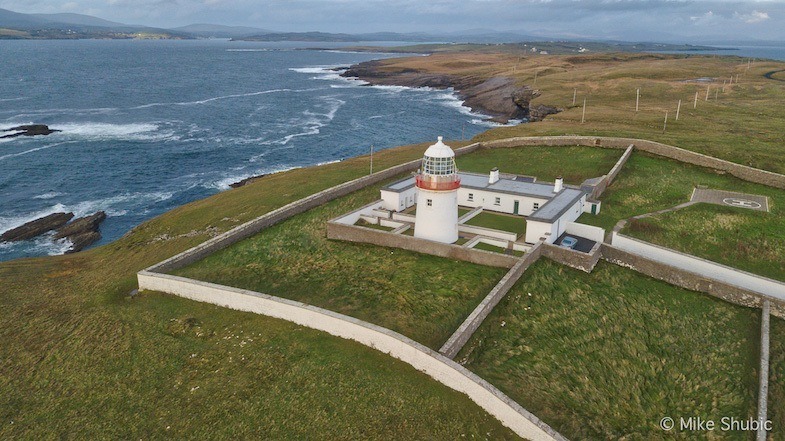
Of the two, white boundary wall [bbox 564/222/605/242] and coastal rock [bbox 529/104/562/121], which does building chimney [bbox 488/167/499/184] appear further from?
coastal rock [bbox 529/104/562/121]

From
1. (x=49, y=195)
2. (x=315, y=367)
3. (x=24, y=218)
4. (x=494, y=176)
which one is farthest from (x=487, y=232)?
(x=49, y=195)

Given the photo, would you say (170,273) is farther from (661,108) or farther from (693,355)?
(661,108)

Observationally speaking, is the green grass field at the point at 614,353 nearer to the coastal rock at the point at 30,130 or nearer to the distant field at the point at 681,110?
the distant field at the point at 681,110

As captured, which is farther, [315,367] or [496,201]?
[496,201]

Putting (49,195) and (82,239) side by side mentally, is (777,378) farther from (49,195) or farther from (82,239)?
(49,195)

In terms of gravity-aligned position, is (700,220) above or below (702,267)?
above

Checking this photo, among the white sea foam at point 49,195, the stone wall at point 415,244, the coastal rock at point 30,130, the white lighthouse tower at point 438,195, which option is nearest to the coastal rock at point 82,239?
the white sea foam at point 49,195
